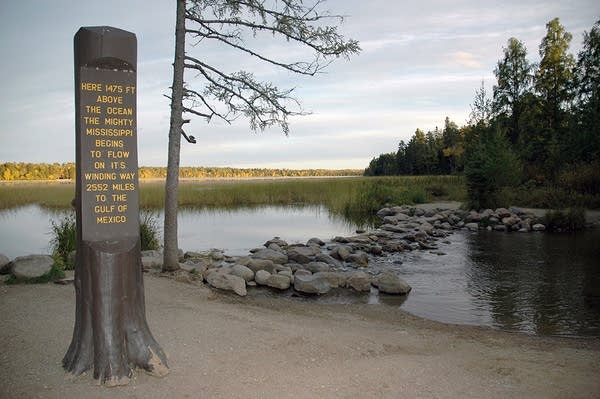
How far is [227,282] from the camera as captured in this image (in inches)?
361

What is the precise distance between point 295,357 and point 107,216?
236 centimetres

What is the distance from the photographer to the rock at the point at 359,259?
13.0 meters

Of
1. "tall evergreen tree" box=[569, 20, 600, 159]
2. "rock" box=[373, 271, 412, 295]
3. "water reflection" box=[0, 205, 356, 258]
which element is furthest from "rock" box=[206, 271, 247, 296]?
"tall evergreen tree" box=[569, 20, 600, 159]

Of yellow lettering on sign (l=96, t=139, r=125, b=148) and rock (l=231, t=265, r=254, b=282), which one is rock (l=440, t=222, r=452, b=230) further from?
yellow lettering on sign (l=96, t=139, r=125, b=148)

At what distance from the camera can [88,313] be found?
439 centimetres

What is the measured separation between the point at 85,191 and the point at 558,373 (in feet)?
16.2

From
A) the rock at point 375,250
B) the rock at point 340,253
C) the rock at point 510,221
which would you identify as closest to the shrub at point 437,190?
the rock at point 510,221

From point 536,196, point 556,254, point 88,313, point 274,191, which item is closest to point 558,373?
point 88,313

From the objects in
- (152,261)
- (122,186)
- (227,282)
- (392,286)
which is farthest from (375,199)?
(122,186)

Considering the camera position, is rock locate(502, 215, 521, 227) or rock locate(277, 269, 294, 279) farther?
rock locate(502, 215, 521, 227)

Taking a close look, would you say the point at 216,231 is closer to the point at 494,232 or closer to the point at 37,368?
the point at 494,232

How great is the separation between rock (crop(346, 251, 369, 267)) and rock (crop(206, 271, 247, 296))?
4533 mm

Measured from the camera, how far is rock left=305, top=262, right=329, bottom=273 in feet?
37.5

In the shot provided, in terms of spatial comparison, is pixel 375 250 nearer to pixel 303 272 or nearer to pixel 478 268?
pixel 478 268
